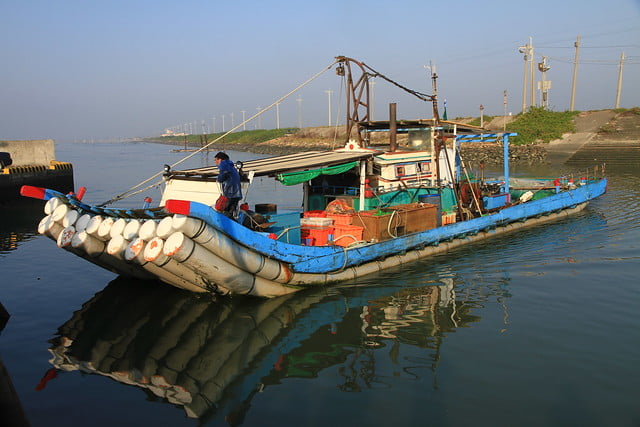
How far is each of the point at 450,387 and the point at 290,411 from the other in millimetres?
2330

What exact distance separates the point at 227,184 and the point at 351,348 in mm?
4122

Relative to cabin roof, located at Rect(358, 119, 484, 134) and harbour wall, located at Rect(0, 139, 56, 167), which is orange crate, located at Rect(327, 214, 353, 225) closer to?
cabin roof, located at Rect(358, 119, 484, 134)

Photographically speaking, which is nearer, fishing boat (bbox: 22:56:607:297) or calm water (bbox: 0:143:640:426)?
calm water (bbox: 0:143:640:426)

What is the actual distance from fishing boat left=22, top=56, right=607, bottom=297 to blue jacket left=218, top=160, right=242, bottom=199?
44cm

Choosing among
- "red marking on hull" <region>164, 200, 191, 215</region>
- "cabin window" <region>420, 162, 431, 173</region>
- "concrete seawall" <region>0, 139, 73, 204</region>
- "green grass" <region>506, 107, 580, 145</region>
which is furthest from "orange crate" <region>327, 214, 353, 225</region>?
"green grass" <region>506, 107, 580, 145</region>

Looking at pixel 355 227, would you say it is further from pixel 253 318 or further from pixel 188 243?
pixel 188 243

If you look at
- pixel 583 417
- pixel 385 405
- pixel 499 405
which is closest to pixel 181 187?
pixel 385 405

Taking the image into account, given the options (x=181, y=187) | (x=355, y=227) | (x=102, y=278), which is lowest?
(x=102, y=278)

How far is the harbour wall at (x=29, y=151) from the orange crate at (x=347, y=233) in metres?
23.3

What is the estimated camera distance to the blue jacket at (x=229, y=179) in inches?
407

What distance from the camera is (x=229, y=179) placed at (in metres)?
10.4

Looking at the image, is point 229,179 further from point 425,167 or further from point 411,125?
point 411,125

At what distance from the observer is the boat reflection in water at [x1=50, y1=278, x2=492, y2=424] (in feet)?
25.7

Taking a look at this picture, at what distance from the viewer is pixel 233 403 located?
7.20 m
